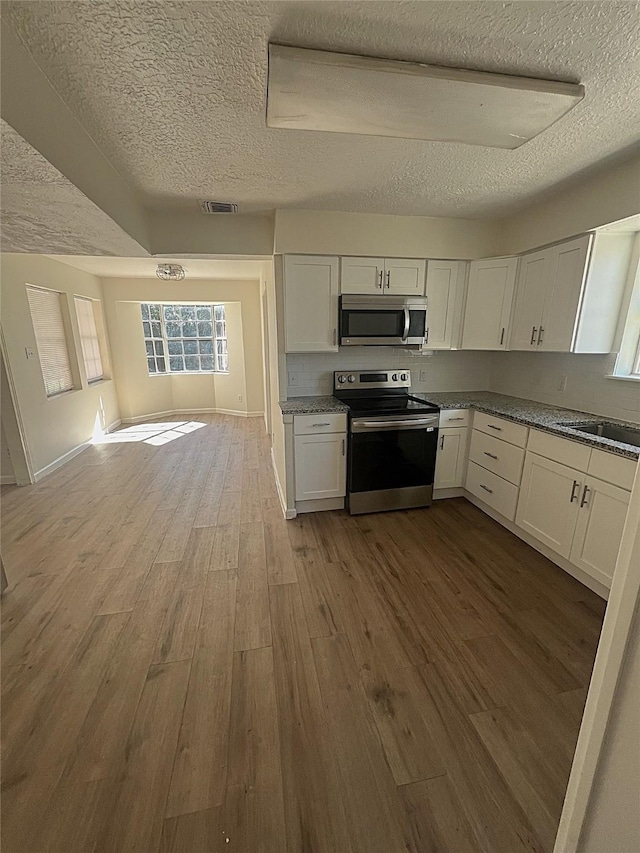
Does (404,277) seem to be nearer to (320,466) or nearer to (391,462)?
(391,462)

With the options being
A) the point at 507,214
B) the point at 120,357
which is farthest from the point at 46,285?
the point at 507,214

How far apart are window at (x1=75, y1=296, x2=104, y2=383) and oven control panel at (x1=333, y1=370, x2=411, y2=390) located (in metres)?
4.12

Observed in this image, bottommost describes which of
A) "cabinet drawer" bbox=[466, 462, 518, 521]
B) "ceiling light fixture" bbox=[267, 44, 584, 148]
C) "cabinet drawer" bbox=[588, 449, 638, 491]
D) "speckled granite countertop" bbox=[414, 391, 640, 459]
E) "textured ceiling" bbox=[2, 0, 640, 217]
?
"cabinet drawer" bbox=[466, 462, 518, 521]

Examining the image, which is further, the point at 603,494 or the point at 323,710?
the point at 603,494

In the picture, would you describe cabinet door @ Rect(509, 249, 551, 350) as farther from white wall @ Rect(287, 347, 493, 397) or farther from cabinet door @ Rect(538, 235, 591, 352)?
white wall @ Rect(287, 347, 493, 397)

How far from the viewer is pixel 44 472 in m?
3.98

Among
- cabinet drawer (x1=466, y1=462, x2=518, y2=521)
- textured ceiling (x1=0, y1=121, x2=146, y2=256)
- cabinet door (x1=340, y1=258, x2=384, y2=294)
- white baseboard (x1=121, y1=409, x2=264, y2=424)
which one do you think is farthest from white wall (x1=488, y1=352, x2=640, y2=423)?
white baseboard (x1=121, y1=409, x2=264, y2=424)

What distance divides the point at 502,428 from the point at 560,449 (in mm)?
550

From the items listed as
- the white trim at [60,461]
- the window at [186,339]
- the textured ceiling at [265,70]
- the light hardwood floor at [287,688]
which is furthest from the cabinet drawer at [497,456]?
the window at [186,339]

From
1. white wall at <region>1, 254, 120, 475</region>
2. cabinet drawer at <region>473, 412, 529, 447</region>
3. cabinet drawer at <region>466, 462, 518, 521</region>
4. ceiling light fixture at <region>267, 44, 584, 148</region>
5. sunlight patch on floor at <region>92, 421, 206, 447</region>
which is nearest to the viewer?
ceiling light fixture at <region>267, 44, 584, 148</region>

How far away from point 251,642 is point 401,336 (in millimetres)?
2574

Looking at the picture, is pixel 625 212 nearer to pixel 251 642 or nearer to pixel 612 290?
pixel 612 290

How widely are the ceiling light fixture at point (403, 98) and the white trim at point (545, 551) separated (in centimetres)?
244

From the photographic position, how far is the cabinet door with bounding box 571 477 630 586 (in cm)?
196
